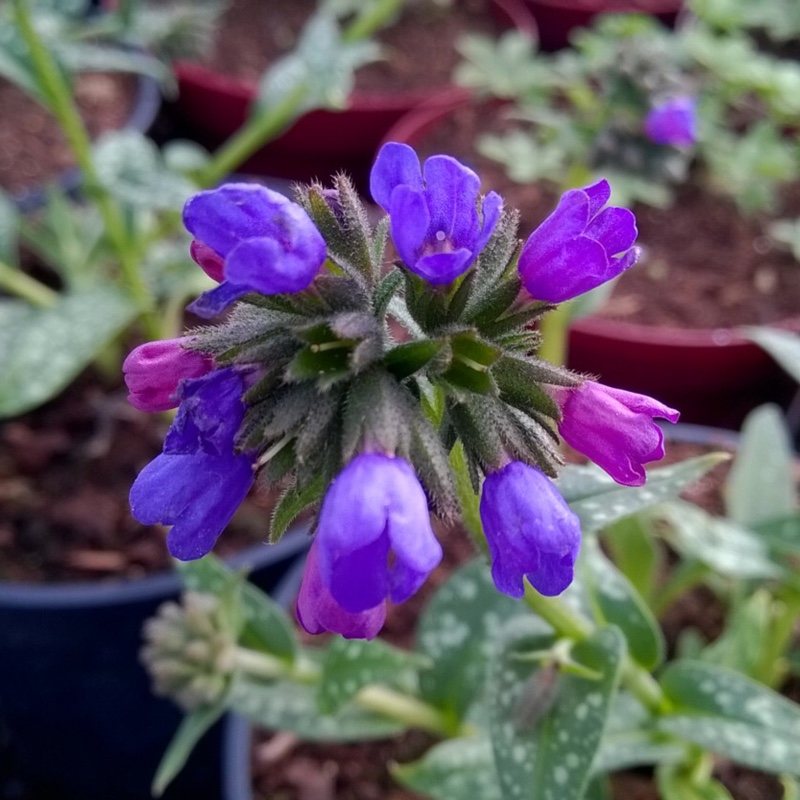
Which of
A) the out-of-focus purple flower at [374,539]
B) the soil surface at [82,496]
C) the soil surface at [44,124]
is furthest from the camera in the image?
the soil surface at [44,124]

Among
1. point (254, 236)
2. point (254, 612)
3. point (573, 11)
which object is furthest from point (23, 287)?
point (573, 11)

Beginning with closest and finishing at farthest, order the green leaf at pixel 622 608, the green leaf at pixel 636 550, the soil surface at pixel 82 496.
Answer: the green leaf at pixel 622 608 → the green leaf at pixel 636 550 → the soil surface at pixel 82 496

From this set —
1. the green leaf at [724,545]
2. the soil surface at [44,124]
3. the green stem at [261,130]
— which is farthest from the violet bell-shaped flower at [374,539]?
the soil surface at [44,124]

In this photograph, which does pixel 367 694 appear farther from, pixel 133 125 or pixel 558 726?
pixel 133 125

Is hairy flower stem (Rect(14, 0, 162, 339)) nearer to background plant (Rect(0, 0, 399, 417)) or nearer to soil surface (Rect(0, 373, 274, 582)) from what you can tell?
background plant (Rect(0, 0, 399, 417))

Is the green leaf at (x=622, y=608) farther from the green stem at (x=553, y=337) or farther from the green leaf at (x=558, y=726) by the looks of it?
the green stem at (x=553, y=337)

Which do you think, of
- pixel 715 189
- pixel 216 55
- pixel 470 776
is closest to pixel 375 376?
pixel 470 776
